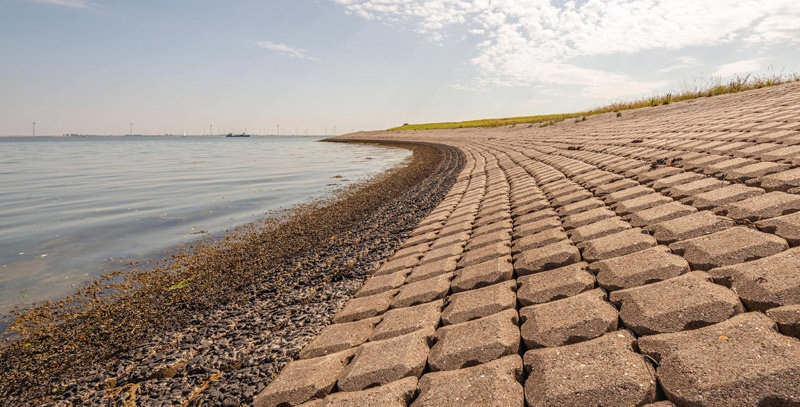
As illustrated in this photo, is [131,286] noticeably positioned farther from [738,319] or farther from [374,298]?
[738,319]

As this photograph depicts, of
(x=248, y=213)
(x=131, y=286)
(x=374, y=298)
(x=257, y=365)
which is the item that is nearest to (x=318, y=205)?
(x=248, y=213)

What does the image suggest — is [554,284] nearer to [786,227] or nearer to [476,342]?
[476,342]

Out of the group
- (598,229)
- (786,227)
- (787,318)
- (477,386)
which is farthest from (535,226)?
(477,386)

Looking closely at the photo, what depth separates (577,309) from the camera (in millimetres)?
2352

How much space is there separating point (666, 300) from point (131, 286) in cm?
608

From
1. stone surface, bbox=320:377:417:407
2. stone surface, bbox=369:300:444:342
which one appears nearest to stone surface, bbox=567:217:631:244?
stone surface, bbox=369:300:444:342

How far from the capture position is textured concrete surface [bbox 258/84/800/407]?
67.0 inches

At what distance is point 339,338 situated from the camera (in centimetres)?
297

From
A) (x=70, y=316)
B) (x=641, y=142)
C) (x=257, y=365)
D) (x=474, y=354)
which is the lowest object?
(x=70, y=316)

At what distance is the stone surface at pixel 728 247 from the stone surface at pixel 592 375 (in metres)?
0.91

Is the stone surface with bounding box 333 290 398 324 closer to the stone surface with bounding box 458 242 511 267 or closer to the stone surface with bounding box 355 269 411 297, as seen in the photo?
the stone surface with bounding box 355 269 411 297

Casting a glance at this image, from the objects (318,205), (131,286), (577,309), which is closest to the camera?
(577,309)

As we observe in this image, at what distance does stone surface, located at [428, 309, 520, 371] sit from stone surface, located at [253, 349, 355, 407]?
63 cm

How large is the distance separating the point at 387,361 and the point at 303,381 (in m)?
0.54
